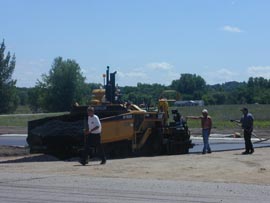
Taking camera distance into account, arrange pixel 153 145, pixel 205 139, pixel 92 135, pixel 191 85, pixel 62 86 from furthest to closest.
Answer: pixel 191 85 → pixel 62 86 → pixel 205 139 → pixel 153 145 → pixel 92 135

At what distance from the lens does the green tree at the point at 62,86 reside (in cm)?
11106

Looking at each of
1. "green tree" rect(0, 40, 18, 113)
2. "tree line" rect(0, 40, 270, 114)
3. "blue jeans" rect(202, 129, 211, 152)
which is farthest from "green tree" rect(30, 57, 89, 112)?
"blue jeans" rect(202, 129, 211, 152)

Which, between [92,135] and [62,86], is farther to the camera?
[62,86]

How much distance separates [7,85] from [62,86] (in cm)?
1483

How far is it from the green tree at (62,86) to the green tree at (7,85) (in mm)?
11780

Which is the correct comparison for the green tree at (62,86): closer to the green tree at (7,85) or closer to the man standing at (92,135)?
the green tree at (7,85)

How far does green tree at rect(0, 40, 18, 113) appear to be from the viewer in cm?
9800

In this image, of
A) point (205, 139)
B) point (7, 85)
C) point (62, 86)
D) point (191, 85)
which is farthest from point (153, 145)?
point (191, 85)

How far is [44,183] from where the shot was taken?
1404 centimetres

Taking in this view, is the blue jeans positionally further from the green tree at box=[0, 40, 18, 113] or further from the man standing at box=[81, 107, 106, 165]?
the green tree at box=[0, 40, 18, 113]

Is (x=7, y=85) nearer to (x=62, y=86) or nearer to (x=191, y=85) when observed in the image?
(x=62, y=86)

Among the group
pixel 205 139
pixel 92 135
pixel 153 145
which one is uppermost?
pixel 92 135

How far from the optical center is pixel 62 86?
111812 mm

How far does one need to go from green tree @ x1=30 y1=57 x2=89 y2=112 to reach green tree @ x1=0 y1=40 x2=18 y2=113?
1178 centimetres
